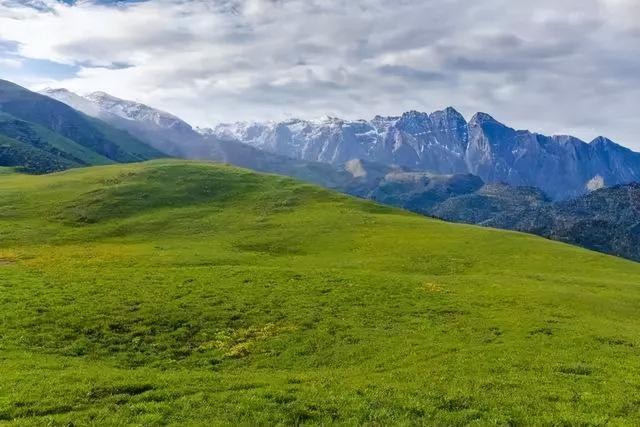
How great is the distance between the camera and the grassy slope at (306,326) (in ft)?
83.1

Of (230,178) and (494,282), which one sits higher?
(230,178)

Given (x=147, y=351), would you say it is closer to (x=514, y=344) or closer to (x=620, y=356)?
(x=514, y=344)

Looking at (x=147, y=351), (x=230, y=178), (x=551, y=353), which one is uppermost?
(x=230, y=178)

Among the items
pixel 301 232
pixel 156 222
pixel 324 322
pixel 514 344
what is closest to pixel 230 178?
pixel 156 222

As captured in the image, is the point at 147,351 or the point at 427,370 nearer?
the point at 427,370

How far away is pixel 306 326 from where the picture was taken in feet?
133

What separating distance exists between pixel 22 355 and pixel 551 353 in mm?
33989

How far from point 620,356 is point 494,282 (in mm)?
23347

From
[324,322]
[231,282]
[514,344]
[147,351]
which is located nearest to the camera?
[147,351]

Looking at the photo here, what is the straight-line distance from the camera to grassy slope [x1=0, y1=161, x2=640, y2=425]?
83.1 feet

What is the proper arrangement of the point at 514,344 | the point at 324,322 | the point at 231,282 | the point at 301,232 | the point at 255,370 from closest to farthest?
the point at 255,370
the point at 514,344
the point at 324,322
the point at 231,282
the point at 301,232

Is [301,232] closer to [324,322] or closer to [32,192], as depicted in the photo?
[324,322]

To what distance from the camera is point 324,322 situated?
135 ft

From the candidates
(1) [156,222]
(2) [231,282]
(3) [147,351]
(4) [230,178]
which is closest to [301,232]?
(1) [156,222]
